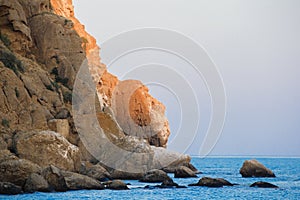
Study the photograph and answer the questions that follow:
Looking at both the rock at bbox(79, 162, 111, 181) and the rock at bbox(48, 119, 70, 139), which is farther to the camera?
the rock at bbox(48, 119, 70, 139)

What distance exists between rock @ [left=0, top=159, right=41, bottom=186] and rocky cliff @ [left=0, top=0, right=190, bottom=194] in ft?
0.20

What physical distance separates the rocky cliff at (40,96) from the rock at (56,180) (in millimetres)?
757

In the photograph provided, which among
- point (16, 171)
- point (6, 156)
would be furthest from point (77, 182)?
point (6, 156)

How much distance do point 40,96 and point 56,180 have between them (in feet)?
47.5

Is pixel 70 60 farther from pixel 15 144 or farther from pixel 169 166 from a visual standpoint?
pixel 15 144

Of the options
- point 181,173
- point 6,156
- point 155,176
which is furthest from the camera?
point 181,173

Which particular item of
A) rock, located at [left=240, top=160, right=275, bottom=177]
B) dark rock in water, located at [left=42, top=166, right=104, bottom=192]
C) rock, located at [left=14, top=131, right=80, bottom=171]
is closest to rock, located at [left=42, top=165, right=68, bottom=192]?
dark rock in water, located at [left=42, top=166, right=104, bottom=192]

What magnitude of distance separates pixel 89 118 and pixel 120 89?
151 ft

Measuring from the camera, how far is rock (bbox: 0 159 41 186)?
1267 inches

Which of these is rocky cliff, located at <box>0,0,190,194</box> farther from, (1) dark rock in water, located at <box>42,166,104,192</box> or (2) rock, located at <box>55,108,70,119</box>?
(1) dark rock in water, located at <box>42,166,104,192</box>

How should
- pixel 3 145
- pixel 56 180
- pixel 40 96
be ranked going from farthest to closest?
pixel 40 96, pixel 3 145, pixel 56 180

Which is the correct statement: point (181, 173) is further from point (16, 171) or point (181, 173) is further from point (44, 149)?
point (16, 171)

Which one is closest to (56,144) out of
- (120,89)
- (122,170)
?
(122,170)

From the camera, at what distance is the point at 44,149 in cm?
3744
